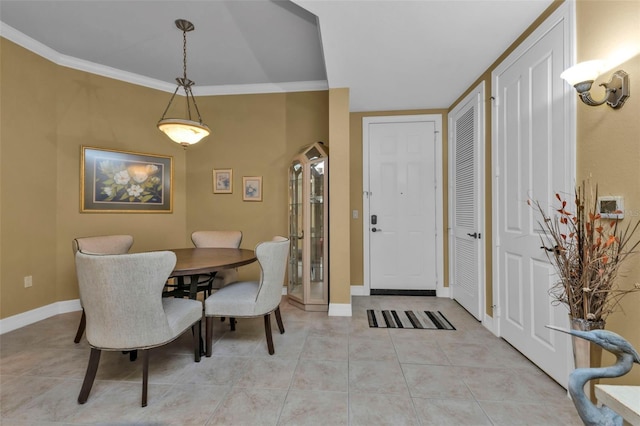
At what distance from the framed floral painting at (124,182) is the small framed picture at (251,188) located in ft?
3.30

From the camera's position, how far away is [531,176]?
2.01 meters

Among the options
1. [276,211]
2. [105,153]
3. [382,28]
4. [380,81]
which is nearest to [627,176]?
[382,28]

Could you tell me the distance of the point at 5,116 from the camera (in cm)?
260

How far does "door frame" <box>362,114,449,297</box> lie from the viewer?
11.9ft

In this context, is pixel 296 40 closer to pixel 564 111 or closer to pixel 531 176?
pixel 564 111

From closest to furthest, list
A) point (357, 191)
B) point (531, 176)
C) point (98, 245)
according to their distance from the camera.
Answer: point (531, 176)
point (98, 245)
point (357, 191)

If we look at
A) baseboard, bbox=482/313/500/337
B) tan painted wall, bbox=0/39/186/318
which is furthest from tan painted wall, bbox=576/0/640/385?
tan painted wall, bbox=0/39/186/318

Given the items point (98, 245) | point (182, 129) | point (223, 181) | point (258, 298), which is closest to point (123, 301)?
point (258, 298)

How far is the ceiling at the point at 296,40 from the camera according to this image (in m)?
1.92

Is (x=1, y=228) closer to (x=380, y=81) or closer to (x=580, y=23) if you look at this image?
(x=380, y=81)

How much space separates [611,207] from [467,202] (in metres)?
1.66

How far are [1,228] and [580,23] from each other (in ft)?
16.0

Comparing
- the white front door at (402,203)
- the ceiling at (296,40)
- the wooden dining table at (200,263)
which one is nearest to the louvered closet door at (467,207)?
the white front door at (402,203)

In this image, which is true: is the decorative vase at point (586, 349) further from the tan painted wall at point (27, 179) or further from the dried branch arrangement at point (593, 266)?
the tan painted wall at point (27, 179)
